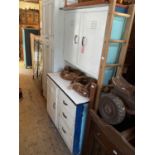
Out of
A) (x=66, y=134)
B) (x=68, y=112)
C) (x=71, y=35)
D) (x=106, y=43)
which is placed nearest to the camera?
(x=106, y=43)

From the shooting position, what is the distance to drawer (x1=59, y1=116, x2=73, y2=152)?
1882 millimetres

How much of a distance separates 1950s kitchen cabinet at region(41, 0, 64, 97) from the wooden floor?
83 cm

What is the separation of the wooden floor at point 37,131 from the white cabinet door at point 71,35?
3.82ft

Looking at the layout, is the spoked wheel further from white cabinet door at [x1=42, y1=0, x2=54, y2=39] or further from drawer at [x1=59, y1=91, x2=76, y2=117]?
white cabinet door at [x1=42, y1=0, x2=54, y2=39]

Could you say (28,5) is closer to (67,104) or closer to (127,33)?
(67,104)

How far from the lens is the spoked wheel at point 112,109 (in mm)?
1170

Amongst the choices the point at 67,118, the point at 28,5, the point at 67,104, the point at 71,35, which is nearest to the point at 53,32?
the point at 71,35

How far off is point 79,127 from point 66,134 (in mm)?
357

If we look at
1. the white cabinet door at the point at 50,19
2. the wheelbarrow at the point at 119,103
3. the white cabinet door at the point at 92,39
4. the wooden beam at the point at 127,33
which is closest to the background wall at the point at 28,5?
the white cabinet door at the point at 50,19

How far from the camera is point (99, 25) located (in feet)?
5.20

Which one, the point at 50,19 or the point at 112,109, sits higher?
the point at 50,19

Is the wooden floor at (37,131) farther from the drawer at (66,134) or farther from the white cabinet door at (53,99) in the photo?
the white cabinet door at (53,99)

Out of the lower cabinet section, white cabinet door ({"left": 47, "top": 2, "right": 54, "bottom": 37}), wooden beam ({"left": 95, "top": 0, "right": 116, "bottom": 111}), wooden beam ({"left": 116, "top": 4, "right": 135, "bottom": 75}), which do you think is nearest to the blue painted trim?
the lower cabinet section

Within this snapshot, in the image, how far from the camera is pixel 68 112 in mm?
1831
